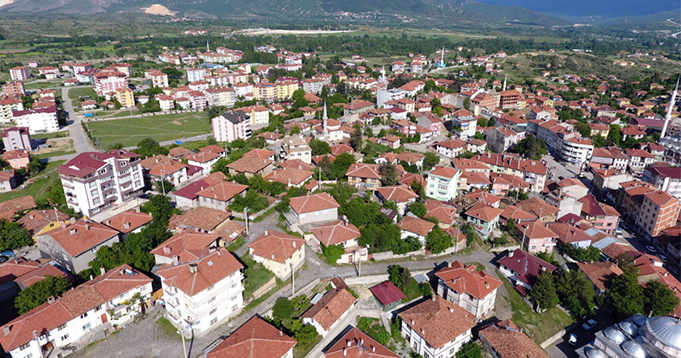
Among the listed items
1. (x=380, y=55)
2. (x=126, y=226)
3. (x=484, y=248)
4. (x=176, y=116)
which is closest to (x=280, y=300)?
(x=126, y=226)

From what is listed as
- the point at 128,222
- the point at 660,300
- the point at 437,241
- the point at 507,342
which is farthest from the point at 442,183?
the point at 128,222

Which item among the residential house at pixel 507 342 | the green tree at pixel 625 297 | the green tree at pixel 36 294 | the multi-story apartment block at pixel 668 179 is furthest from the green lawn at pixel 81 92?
the multi-story apartment block at pixel 668 179

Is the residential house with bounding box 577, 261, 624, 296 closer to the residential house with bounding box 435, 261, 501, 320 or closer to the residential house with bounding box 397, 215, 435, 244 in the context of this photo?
the residential house with bounding box 435, 261, 501, 320

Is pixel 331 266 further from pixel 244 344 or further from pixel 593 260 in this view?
pixel 593 260

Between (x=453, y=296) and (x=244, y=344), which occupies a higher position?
(x=244, y=344)

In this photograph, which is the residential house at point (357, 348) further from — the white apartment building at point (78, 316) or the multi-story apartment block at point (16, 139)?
the multi-story apartment block at point (16, 139)

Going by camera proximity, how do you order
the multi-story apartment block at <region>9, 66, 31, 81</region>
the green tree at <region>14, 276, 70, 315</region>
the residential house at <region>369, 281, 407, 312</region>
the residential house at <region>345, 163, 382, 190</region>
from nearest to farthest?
1. the green tree at <region>14, 276, 70, 315</region>
2. the residential house at <region>369, 281, 407, 312</region>
3. the residential house at <region>345, 163, 382, 190</region>
4. the multi-story apartment block at <region>9, 66, 31, 81</region>

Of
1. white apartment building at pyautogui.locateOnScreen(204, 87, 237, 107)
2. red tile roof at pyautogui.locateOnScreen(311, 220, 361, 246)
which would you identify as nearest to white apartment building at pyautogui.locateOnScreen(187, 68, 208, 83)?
white apartment building at pyautogui.locateOnScreen(204, 87, 237, 107)
